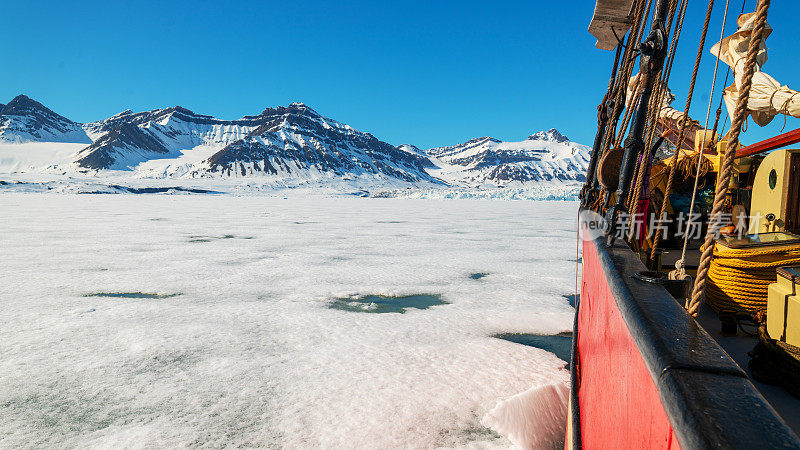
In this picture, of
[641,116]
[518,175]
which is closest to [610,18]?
[641,116]

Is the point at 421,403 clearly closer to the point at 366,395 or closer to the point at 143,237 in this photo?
the point at 366,395

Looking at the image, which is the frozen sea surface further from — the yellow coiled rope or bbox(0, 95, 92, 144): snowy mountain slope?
bbox(0, 95, 92, 144): snowy mountain slope

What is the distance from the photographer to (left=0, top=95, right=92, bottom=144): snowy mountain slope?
140m

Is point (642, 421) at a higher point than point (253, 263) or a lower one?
higher

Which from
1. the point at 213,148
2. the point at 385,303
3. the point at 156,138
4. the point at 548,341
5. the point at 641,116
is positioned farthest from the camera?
the point at 213,148

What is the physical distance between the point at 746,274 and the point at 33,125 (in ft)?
664

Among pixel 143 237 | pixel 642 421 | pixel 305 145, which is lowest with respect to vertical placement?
pixel 143 237

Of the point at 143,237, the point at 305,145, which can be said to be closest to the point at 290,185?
the point at 305,145

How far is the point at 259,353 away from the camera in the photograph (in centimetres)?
291

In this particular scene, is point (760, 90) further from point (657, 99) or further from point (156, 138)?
point (156, 138)

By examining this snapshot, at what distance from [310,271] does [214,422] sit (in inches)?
146

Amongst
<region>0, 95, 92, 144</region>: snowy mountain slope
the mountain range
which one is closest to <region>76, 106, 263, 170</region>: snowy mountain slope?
the mountain range

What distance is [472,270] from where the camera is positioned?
608 cm

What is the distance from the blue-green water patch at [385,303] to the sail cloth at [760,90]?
3916 mm
